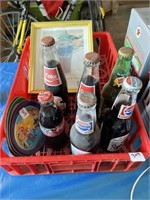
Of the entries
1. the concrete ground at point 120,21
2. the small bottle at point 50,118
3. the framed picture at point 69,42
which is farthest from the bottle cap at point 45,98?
the concrete ground at point 120,21

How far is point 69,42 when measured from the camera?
60 centimetres

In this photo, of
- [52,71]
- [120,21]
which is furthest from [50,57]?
[120,21]

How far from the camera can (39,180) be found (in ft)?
1.53

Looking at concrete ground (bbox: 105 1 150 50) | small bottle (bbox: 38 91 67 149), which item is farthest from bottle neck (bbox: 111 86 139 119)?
concrete ground (bbox: 105 1 150 50)

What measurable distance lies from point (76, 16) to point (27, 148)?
1.18m

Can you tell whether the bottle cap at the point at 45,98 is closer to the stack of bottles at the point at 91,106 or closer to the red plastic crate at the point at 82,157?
the stack of bottles at the point at 91,106

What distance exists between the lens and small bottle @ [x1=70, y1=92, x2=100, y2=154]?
1.06ft

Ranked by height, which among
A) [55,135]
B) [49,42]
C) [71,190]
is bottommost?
[71,190]

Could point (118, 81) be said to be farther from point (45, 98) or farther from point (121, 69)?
point (45, 98)

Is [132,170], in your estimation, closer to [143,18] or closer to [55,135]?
[55,135]

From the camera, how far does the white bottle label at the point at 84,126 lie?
13.7 inches

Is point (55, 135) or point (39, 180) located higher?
point (55, 135)

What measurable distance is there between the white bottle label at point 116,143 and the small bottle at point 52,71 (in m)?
0.15

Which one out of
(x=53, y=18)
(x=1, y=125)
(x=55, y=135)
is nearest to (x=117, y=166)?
(x=55, y=135)
